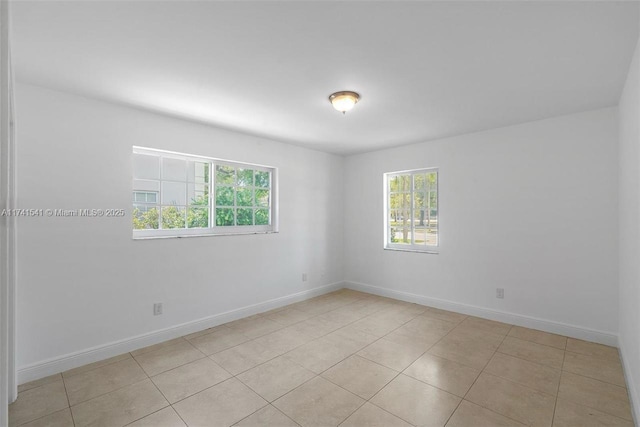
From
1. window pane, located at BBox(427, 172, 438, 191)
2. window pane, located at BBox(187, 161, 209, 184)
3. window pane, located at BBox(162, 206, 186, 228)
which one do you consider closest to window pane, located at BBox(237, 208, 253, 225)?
window pane, located at BBox(187, 161, 209, 184)

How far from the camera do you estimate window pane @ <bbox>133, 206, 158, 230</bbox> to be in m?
3.02

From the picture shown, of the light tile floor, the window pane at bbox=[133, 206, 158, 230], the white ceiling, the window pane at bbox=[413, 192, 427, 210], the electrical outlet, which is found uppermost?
the white ceiling

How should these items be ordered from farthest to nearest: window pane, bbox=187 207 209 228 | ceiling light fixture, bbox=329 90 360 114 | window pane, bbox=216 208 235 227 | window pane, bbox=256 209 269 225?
window pane, bbox=256 209 269 225 → window pane, bbox=216 208 235 227 → window pane, bbox=187 207 209 228 → ceiling light fixture, bbox=329 90 360 114

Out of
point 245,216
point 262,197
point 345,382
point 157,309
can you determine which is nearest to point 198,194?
point 245,216

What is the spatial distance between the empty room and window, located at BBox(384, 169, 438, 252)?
0.05 m

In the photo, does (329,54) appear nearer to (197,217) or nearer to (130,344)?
(197,217)

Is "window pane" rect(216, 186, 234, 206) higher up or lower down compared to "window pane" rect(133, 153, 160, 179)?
lower down

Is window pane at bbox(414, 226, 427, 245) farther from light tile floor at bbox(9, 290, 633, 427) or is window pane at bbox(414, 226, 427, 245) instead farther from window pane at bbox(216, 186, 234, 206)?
window pane at bbox(216, 186, 234, 206)

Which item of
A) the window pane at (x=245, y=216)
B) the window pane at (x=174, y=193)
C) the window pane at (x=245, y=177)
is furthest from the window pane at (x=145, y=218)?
the window pane at (x=245, y=177)

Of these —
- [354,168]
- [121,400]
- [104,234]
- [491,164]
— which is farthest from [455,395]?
[354,168]

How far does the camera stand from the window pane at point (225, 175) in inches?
146

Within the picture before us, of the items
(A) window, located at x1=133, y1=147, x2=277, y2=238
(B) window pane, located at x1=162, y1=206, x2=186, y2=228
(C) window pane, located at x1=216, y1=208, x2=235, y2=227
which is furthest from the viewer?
(C) window pane, located at x1=216, y1=208, x2=235, y2=227

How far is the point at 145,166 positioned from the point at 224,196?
947mm

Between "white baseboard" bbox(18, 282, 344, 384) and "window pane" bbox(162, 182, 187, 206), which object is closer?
"white baseboard" bbox(18, 282, 344, 384)
